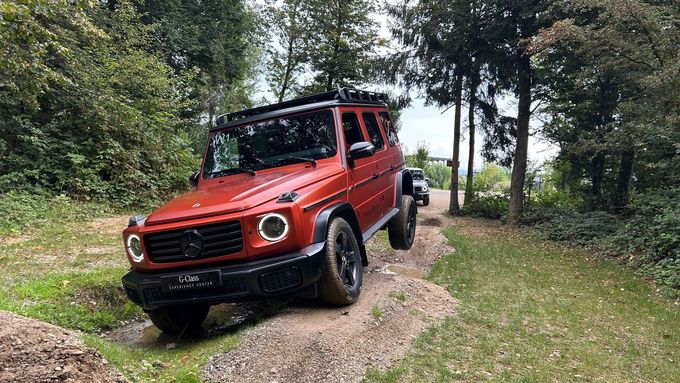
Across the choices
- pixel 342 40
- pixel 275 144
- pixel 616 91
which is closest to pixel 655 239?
pixel 616 91

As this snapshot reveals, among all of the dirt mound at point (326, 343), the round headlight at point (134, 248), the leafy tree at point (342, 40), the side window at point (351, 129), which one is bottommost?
the dirt mound at point (326, 343)

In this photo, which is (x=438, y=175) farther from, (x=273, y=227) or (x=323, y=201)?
(x=273, y=227)

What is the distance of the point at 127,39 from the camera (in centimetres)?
1439

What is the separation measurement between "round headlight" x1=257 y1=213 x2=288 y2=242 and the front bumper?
174 millimetres

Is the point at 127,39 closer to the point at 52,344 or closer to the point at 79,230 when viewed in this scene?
the point at 79,230

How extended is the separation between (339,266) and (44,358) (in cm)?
233

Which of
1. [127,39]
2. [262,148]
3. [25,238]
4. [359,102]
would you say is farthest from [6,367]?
[127,39]

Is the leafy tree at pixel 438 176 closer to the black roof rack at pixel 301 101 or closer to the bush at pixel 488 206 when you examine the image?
the bush at pixel 488 206

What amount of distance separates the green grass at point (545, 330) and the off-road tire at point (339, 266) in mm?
804

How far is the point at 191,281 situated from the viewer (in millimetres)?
3447

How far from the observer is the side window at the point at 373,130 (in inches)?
225

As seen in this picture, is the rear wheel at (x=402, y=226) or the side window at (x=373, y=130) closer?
the side window at (x=373, y=130)

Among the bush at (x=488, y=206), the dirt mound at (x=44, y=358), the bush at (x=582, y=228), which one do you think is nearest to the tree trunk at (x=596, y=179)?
the bush at (x=582, y=228)

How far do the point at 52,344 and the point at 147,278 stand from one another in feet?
2.86
